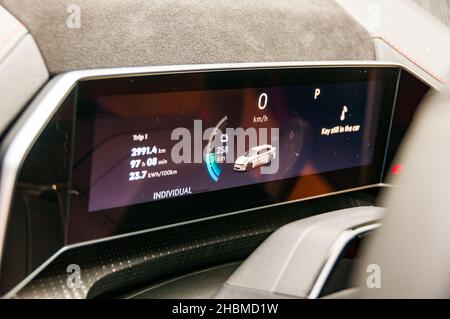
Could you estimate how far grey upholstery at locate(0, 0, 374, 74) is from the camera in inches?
38.1

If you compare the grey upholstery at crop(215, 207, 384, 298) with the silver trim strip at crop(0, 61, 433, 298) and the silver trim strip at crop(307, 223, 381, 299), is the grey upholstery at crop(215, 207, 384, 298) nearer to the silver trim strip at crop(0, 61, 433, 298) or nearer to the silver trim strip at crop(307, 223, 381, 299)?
the silver trim strip at crop(307, 223, 381, 299)

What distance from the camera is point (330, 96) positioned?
1.25 m

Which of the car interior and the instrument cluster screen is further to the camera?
the instrument cluster screen

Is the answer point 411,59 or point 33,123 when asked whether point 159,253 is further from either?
point 411,59

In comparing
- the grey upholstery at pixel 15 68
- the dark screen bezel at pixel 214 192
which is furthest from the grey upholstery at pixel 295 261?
the grey upholstery at pixel 15 68

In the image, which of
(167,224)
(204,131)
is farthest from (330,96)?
(167,224)

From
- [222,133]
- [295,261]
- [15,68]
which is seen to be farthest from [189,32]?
[295,261]

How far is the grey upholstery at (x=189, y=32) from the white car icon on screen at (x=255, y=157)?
0.17 meters

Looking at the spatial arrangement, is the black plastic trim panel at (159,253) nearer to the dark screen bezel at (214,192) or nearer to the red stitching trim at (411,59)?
the dark screen bezel at (214,192)

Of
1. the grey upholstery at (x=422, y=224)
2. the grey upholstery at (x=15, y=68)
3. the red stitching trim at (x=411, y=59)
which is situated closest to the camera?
the grey upholstery at (x=422, y=224)

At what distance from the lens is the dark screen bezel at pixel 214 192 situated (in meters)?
0.94

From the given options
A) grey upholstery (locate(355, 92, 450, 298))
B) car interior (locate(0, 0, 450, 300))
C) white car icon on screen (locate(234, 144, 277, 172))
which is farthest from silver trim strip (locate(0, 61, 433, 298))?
grey upholstery (locate(355, 92, 450, 298))

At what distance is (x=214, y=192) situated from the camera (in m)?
1.12

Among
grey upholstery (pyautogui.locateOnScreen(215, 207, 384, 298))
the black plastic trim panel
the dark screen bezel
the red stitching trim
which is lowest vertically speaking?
the black plastic trim panel
